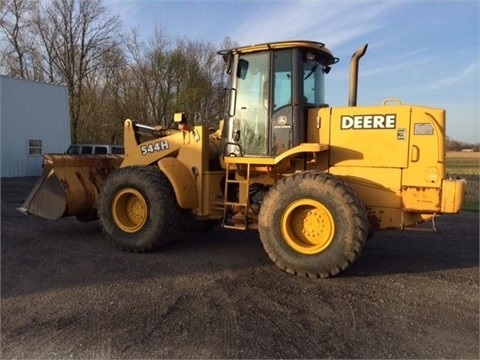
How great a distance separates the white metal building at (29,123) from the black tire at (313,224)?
19.9 metres

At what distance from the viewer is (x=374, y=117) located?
6547mm

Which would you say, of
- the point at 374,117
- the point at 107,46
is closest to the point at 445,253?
the point at 374,117

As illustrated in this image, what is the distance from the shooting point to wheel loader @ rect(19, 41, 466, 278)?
20.6ft

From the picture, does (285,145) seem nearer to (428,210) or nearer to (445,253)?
(428,210)

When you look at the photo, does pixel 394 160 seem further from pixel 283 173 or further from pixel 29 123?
pixel 29 123

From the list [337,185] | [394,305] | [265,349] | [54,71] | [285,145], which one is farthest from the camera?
[54,71]

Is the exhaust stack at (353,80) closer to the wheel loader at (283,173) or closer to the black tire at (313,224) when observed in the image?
the wheel loader at (283,173)

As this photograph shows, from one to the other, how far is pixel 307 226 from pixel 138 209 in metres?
2.97

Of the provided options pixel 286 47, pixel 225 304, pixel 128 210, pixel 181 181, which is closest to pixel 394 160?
pixel 286 47

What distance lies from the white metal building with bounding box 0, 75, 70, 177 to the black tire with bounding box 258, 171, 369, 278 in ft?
65.5

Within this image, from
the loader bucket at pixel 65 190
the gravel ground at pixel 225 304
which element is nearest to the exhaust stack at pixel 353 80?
the gravel ground at pixel 225 304

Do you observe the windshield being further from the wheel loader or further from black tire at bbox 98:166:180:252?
black tire at bbox 98:166:180:252

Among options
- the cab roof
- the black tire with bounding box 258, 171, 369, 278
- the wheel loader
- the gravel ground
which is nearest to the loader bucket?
the wheel loader

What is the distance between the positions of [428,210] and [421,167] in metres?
0.55
